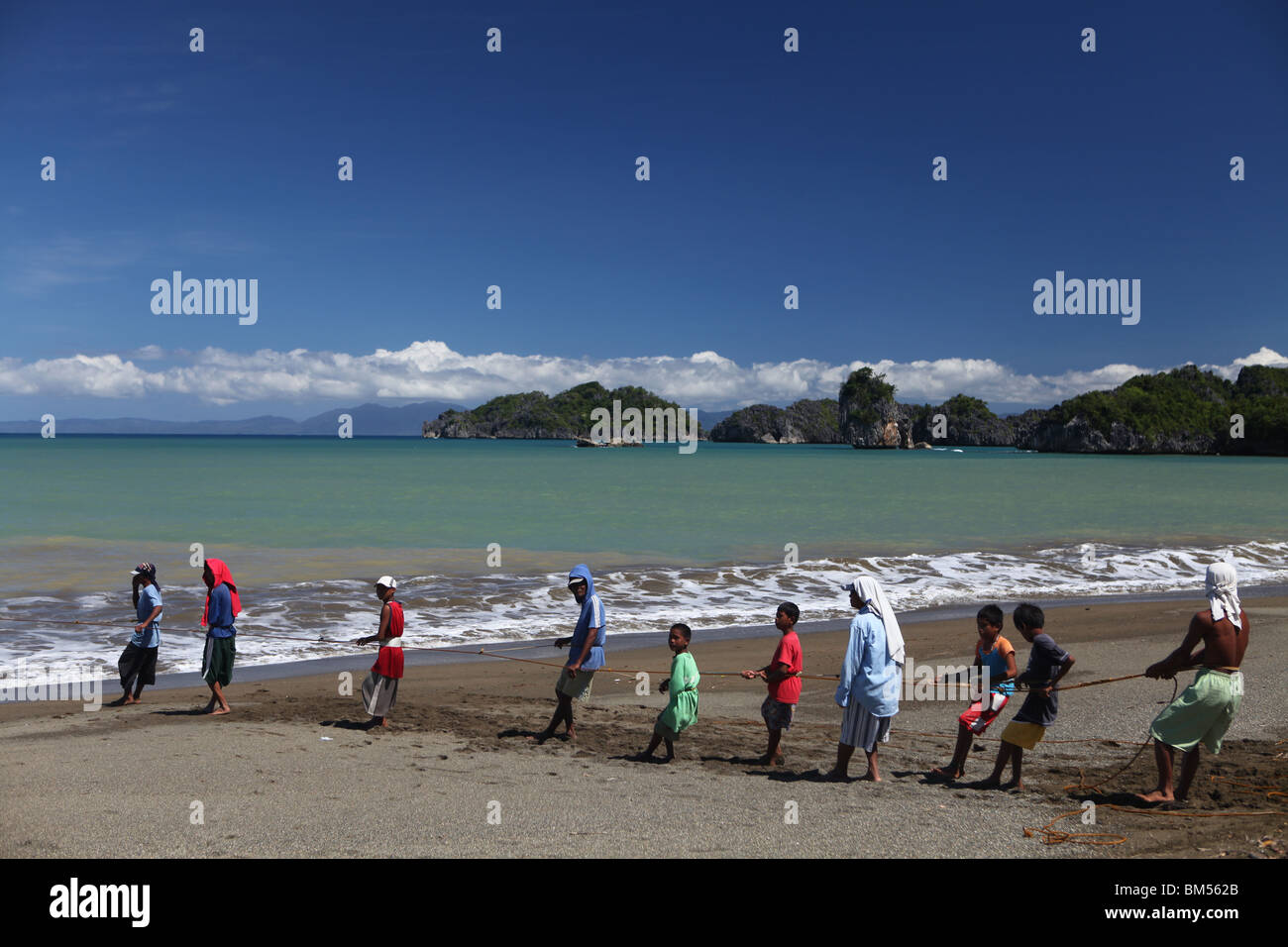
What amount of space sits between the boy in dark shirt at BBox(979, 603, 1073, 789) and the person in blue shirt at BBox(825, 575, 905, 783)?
951mm

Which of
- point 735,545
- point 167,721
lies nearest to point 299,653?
point 167,721

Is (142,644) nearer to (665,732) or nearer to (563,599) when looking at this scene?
(665,732)

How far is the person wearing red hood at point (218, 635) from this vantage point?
924 centimetres

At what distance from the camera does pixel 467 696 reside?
10.4 metres

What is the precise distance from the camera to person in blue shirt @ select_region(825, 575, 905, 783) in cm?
693

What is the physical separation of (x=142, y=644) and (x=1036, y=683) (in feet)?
31.0

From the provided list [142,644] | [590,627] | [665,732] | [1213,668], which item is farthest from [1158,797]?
[142,644]

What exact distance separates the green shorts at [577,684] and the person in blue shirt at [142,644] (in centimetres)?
502

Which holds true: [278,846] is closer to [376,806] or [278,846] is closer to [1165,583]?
[376,806]

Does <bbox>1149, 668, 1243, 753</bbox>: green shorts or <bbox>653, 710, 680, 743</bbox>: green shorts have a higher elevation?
<bbox>1149, 668, 1243, 753</bbox>: green shorts

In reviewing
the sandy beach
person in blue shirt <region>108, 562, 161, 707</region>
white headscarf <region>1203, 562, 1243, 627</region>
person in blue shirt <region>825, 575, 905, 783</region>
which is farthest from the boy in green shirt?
person in blue shirt <region>108, 562, 161, 707</region>

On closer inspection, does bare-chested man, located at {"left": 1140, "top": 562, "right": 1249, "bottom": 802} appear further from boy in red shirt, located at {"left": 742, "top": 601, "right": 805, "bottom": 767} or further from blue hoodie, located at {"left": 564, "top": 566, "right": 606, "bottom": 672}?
blue hoodie, located at {"left": 564, "top": 566, "right": 606, "bottom": 672}

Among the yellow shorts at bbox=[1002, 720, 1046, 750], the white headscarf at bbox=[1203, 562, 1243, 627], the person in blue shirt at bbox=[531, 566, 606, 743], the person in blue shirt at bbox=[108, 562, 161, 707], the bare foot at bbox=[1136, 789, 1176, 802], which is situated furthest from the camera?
the person in blue shirt at bbox=[108, 562, 161, 707]

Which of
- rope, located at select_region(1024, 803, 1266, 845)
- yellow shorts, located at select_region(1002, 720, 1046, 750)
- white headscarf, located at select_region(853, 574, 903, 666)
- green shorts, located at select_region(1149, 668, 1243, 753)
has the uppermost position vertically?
white headscarf, located at select_region(853, 574, 903, 666)
